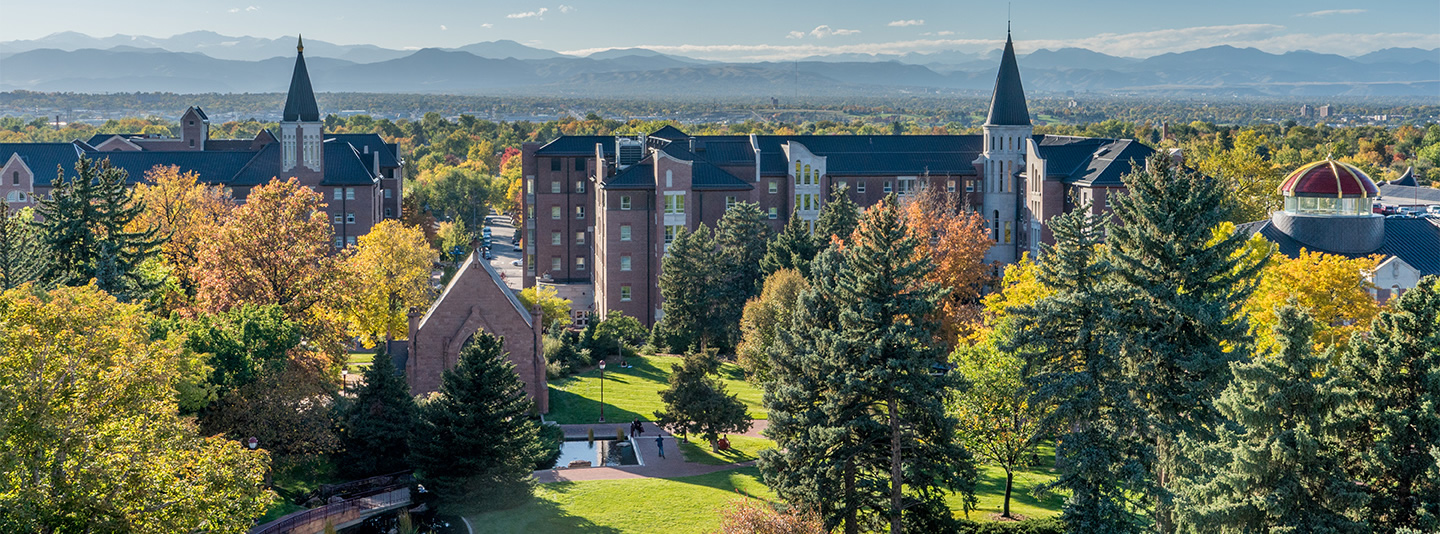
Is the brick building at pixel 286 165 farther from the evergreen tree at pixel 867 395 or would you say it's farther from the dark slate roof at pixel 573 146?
the evergreen tree at pixel 867 395

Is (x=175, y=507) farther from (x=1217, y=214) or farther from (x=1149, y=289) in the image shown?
(x=1217, y=214)

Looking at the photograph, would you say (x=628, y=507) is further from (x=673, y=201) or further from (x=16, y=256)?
(x=673, y=201)

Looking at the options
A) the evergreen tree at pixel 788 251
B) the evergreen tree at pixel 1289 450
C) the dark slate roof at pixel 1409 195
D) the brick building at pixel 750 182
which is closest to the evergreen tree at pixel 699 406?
the evergreen tree at pixel 788 251

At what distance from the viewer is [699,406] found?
4909 cm

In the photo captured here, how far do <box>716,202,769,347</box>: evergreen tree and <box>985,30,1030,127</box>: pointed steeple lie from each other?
83.5 feet

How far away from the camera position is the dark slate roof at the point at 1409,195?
11456 centimetres

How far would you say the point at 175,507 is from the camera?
27375 millimetres

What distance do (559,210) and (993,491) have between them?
204 feet

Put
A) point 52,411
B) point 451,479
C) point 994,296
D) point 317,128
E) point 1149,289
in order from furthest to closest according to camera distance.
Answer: point 317,128 < point 994,296 < point 451,479 < point 1149,289 < point 52,411

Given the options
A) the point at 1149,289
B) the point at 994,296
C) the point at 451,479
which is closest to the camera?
the point at 1149,289

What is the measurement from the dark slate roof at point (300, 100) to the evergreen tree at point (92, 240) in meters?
38.4

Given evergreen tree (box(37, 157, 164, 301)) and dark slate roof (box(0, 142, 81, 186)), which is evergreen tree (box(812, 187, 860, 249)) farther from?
dark slate roof (box(0, 142, 81, 186))

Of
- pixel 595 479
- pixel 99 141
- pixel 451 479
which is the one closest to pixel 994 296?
pixel 595 479

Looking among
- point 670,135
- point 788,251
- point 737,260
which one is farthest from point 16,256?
point 670,135
